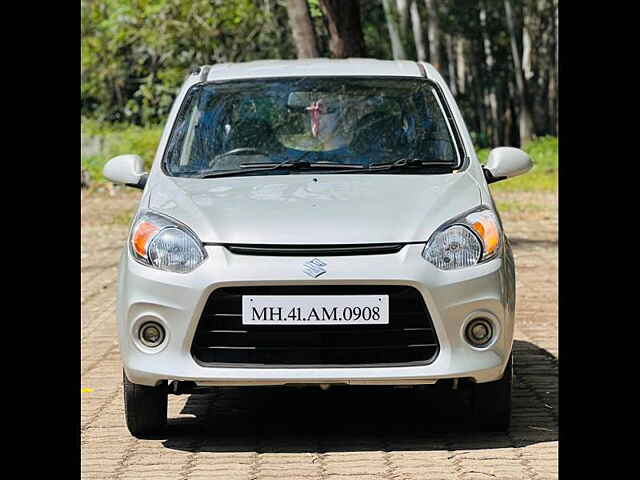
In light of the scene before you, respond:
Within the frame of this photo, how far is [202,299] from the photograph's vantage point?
5754mm

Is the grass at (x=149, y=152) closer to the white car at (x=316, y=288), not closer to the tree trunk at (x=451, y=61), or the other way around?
the tree trunk at (x=451, y=61)

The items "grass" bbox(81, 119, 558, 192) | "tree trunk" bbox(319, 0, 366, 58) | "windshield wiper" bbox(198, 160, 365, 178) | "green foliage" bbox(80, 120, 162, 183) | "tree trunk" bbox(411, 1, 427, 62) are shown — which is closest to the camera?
"windshield wiper" bbox(198, 160, 365, 178)

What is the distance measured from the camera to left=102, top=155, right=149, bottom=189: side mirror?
683 centimetres

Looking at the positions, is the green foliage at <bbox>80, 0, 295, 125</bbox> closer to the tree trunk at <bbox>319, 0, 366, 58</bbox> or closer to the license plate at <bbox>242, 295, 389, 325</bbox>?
the tree trunk at <bbox>319, 0, 366, 58</bbox>

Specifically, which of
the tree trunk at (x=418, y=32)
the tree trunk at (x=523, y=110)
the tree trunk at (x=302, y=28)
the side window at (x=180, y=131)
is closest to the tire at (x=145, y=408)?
the side window at (x=180, y=131)

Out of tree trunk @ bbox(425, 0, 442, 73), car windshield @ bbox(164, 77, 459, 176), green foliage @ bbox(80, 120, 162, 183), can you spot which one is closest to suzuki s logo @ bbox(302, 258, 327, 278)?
car windshield @ bbox(164, 77, 459, 176)

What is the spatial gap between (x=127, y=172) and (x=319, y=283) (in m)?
1.61

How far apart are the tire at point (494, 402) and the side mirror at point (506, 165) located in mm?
1103

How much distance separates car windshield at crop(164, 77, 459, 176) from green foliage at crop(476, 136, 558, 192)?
11371 millimetres

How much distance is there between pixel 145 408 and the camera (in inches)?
245

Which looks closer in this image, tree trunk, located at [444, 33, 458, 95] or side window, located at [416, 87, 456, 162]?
side window, located at [416, 87, 456, 162]
